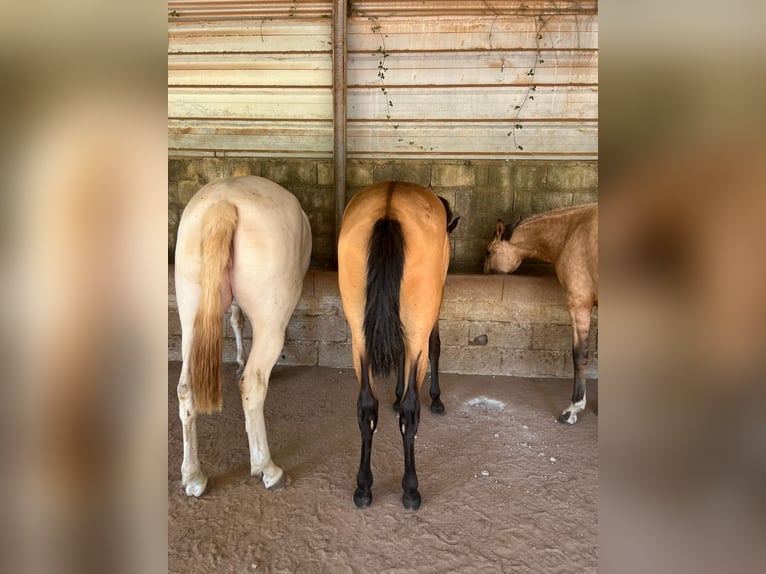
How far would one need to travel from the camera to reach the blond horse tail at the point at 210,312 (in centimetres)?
214

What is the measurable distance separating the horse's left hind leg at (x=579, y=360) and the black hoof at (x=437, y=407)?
0.83 meters

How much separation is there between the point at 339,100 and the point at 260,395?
283 cm

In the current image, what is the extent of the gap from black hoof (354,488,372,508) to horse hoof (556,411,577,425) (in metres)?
1.60

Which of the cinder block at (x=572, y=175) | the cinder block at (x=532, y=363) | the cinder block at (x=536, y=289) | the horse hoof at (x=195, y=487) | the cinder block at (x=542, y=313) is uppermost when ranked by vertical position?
the cinder block at (x=572, y=175)

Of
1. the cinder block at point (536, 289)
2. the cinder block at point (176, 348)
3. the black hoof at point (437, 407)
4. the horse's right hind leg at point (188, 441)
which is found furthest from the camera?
the cinder block at point (176, 348)

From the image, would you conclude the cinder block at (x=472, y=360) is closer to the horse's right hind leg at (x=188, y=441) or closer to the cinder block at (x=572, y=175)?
the cinder block at (x=572, y=175)

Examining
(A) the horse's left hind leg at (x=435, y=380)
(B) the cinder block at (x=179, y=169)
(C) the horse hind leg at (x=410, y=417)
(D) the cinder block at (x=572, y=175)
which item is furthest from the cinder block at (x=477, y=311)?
(B) the cinder block at (x=179, y=169)

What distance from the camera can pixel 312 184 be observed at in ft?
14.5

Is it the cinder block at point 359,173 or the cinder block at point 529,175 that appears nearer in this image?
the cinder block at point 529,175

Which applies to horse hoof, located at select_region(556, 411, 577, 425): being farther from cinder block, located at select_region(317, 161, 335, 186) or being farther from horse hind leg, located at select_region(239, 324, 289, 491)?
cinder block, located at select_region(317, 161, 335, 186)

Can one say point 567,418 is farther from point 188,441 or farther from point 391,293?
point 188,441
